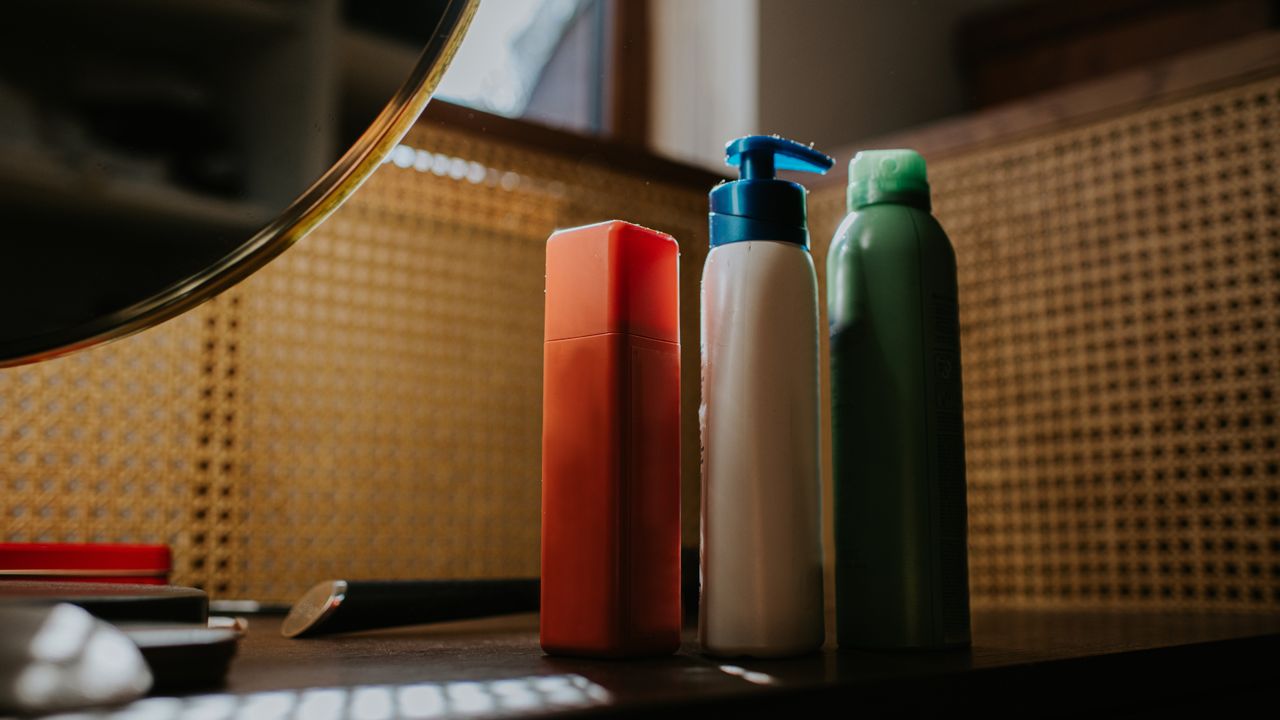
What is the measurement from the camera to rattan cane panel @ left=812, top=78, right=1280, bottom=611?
734 millimetres

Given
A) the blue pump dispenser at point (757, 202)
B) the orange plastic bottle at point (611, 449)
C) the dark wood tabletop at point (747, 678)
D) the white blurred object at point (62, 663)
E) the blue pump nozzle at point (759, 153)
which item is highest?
the blue pump nozzle at point (759, 153)

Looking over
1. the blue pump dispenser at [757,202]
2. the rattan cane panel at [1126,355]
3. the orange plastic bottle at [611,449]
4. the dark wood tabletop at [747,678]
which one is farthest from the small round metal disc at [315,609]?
the rattan cane panel at [1126,355]

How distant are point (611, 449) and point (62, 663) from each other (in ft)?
0.60

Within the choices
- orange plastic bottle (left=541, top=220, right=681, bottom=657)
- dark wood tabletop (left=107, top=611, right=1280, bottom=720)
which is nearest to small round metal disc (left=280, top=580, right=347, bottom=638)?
dark wood tabletop (left=107, top=611, right=1280, bottom=720)

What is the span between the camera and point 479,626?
1.65ft

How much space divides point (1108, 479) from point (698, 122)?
65 centimetres

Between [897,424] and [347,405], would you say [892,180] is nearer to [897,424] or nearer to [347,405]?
[897,424]

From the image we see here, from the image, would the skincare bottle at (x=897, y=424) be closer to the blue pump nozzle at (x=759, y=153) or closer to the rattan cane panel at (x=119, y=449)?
the blue pump nozzle at (x=759, y=153)

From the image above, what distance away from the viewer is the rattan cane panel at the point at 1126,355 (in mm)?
734

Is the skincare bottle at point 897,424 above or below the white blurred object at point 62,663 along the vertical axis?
above

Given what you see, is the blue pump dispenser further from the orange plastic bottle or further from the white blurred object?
the white blurred object

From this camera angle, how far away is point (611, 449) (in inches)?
14.0

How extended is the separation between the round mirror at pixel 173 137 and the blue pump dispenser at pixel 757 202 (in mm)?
130

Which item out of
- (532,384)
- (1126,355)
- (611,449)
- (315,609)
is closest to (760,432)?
(611,449)
